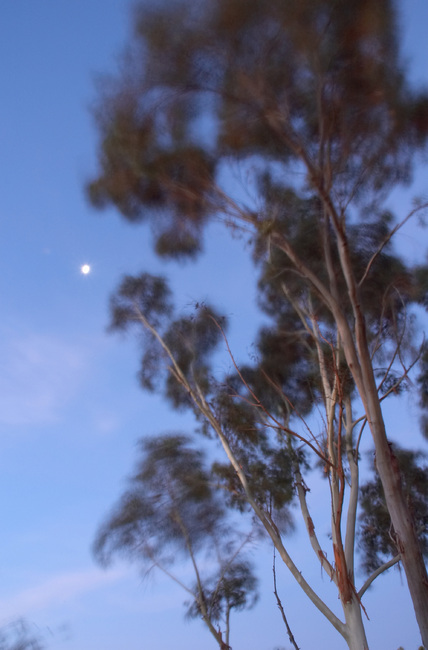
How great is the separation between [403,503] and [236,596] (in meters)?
6.84

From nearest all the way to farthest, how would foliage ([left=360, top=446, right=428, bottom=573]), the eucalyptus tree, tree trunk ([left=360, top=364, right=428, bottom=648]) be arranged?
tree trunk ([left=360, top=364, right=428, bottom=648]) < the eucalyptus tree < foliage ([left=360, top=446, right=428, bottom=573])

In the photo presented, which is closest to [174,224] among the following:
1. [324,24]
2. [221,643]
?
[324,24]

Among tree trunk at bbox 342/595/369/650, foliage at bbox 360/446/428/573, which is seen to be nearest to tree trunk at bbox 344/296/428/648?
tree trunk at bbox 342/595/369/650

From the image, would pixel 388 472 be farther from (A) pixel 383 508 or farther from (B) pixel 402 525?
(A) pixel 383 508

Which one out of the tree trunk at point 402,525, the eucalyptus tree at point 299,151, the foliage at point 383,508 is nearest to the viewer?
the tree trunk at point 402,525

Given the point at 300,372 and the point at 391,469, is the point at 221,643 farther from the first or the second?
the point at 391,469

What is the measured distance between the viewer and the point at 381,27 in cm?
517

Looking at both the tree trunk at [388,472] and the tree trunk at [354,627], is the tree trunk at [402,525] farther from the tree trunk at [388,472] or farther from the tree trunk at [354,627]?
the tree trunk at [354,627]

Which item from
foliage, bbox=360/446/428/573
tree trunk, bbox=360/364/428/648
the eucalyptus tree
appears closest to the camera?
tree trunk, bbox=360/364/428/648

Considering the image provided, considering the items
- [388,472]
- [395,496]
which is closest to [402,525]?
[395,496]

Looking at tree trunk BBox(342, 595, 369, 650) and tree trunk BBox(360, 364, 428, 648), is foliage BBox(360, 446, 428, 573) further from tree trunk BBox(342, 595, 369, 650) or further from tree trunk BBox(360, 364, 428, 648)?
tree trunk BBox(360, 364, 428, 648)

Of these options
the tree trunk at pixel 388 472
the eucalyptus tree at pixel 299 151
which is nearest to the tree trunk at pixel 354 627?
the eucalyptus tree at pixel 299 151

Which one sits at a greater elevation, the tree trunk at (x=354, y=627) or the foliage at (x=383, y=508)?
the foliage at (x=383, y=508)

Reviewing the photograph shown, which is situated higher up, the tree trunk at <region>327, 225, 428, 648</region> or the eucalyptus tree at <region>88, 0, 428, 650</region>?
the eucalyptus tree at <region>88, 0, 428, 650</region>
